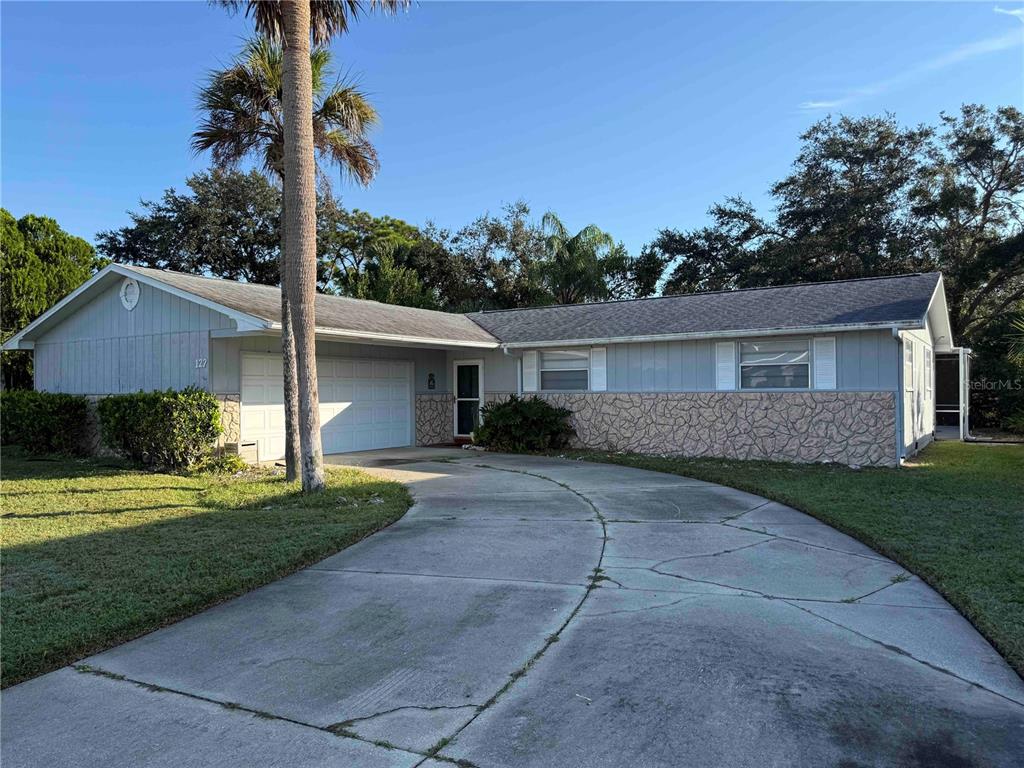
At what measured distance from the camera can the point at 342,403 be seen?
50.2ft

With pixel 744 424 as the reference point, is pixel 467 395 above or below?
above

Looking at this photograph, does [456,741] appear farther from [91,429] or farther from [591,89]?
[591,89]

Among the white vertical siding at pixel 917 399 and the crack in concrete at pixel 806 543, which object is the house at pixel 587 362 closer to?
the white vertical siding at pixel 917 399

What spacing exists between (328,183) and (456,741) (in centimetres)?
1137

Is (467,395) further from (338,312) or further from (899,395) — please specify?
(899,395)

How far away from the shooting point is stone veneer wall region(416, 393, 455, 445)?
17391mm

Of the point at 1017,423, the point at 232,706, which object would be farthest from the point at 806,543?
the point at 1017,423

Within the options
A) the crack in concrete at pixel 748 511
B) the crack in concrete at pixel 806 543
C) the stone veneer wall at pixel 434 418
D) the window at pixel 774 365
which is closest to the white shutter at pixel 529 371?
the stone veneer wall at pixel 434 418

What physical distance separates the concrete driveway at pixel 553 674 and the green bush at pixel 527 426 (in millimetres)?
8939

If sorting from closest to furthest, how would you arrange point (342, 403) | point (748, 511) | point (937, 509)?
point (937, 509), point (748, 511), point (342, 403)

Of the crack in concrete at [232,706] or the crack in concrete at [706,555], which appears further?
the crack in concrete at [706,555]

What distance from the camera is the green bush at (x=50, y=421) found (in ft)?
46.1

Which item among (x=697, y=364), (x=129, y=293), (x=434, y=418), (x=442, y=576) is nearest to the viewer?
(x=442, y=576)

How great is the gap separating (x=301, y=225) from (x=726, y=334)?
27.1 feet
